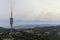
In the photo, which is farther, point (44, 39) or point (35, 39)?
point (44, 39)

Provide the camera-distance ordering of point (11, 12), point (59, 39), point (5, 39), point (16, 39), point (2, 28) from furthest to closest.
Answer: point (2, 28)
point (59, 39)
point (11, 12)
point (16, 39)
point (5, 39)

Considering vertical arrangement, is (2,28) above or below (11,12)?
below

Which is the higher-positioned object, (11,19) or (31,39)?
(11,19)

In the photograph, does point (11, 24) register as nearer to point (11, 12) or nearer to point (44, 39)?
point (11, 12)

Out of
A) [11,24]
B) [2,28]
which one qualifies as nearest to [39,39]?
[11,24]

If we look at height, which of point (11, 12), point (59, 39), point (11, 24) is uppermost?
point (11, 12)

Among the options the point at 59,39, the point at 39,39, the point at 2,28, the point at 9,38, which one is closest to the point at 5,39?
the point at 9,38

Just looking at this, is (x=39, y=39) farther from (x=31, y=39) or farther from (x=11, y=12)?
(x=11, y=12)

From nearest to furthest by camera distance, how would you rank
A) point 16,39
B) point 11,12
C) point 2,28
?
point 16,39 → point 11,12 → point 2,28

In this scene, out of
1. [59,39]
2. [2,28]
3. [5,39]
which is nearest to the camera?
[5,39]
